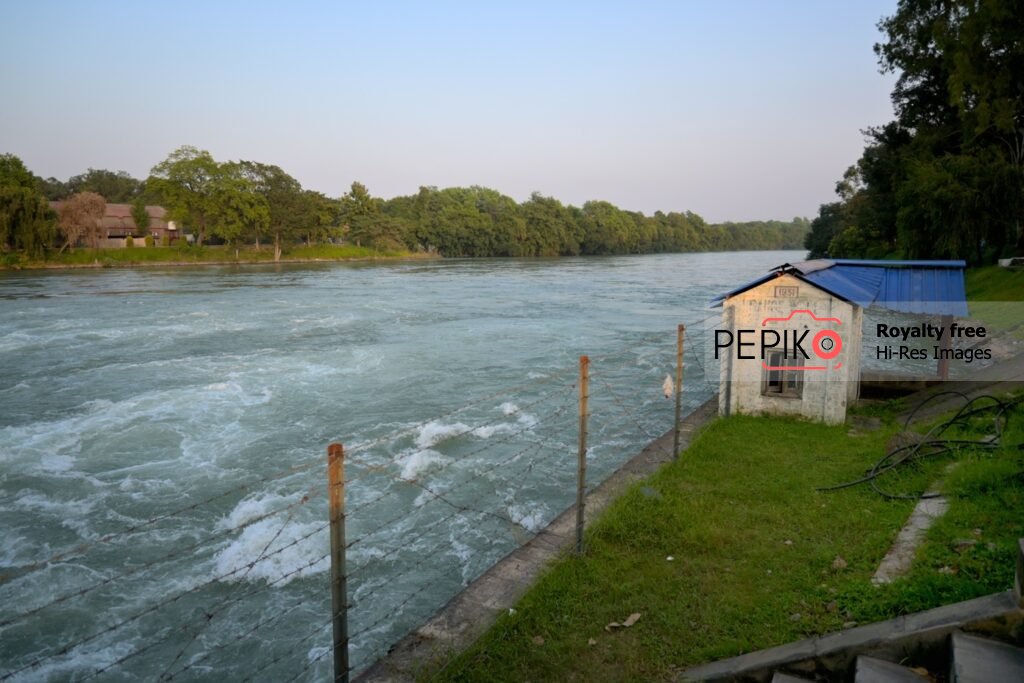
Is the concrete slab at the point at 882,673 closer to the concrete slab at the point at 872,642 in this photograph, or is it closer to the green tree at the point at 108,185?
the concrete slab at the point at 872,642

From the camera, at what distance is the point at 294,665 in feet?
17.8

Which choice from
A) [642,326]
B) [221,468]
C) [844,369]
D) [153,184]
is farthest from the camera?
[153,184]

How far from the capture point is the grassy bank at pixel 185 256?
59669 millimetres

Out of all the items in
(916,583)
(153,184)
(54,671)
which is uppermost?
(153,184)

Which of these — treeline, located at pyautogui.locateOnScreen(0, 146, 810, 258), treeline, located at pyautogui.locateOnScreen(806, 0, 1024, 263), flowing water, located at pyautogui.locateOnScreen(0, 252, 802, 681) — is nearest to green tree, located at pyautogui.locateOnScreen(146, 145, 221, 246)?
treeline, located at pyautogui.locateOnScreen(0, 146, 810, 258)

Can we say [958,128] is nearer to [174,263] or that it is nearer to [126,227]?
[174,263]

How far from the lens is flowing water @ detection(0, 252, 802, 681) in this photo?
5848 mm

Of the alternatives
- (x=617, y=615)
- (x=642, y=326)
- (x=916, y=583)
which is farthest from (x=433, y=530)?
Result: (x=642, y=326)

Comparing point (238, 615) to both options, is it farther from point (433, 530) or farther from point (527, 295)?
point (527, 295)

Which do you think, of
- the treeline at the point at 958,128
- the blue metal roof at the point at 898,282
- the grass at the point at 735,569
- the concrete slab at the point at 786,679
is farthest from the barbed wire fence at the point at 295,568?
the treeline at the point at 958,128

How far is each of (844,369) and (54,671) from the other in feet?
32.0

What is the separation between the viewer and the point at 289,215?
7662 centimetres

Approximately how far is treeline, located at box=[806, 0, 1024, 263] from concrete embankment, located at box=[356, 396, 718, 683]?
26881 millimetres

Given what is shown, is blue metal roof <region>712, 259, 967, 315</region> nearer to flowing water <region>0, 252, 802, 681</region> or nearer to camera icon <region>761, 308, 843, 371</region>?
camera icon <region>761, 308, 843, 371</region>
